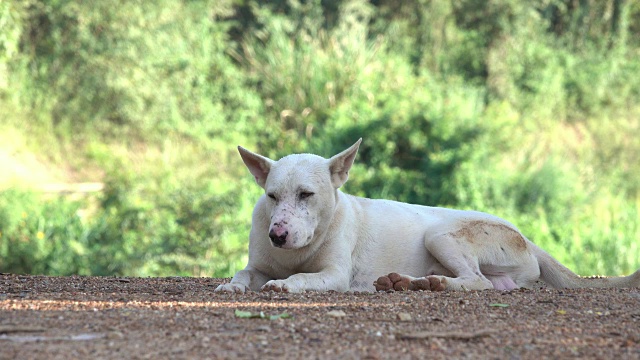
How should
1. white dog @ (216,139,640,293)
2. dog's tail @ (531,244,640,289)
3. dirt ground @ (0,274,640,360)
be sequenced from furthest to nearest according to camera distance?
dog's tail @ (531,244,640,289)
white dog @ (216,139,640,293)
dirt ground @ (0,274,640,360)

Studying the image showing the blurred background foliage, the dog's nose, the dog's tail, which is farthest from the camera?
the blurred background foliage

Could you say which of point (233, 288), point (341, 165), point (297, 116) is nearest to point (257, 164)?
point (341, 165)

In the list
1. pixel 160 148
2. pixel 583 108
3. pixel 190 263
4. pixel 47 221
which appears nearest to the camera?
pixel 190 263

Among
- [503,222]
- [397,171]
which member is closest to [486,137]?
[397,171]

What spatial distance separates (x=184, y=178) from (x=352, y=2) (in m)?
8.47

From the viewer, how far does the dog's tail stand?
21.5ft

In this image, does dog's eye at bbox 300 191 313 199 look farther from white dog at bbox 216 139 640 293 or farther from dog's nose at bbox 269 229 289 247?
dog's nose at bbox 269 229 289 247

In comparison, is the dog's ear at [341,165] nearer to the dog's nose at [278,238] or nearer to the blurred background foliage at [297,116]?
the dog's nose at [278,238]

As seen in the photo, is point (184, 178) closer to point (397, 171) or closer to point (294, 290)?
point (397, 171)

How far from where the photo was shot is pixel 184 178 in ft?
53.4

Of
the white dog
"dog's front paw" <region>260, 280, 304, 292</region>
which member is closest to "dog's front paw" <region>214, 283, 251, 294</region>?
the white dog

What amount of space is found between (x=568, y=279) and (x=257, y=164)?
2.47 metres

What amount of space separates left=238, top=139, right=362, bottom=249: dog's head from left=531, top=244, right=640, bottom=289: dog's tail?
1743mm

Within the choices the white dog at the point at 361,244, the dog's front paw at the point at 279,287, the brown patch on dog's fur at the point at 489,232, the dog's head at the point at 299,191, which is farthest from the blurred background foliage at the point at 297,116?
the brown patch on dog's fur at the point at 489,232
